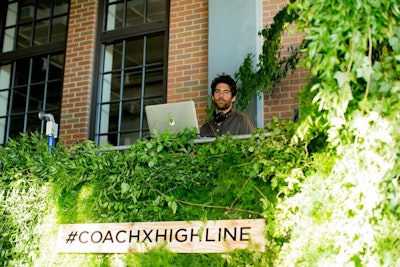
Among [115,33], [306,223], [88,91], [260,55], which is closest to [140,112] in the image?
[88,91]

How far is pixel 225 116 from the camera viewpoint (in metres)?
4.77

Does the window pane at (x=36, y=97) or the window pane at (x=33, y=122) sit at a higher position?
the window pane at (x=36, y=97)

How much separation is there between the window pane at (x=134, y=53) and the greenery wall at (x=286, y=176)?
2.58m

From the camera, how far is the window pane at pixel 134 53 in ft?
21.1

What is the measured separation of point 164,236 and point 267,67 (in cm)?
225

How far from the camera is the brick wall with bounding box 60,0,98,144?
20.3 ft

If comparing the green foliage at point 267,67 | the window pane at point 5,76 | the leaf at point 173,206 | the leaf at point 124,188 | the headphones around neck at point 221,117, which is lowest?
the leaf at point 173,206

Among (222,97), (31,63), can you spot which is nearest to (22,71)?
(31,63)

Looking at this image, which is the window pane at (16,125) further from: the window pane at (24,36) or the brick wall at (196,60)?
the brick wall at (196,60)

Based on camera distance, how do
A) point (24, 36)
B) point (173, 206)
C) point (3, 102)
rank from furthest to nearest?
1. point (24, 36)
2. point (3, 102)
3. point (173, 206)

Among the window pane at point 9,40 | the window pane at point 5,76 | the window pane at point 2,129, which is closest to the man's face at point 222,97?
the window pane at point 2,129

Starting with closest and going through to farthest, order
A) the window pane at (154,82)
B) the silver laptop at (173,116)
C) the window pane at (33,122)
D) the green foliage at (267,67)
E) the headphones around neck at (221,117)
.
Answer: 1. the silver laptop at (173,116)
2. the headphones around neck at (221,117)
3. the green foliage at (267,67)
4. the window pane at (154,82)
5. the window pane at (33,122)

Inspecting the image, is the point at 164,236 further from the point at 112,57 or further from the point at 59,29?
the point at 59,29

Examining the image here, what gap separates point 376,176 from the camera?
7.72 ft
